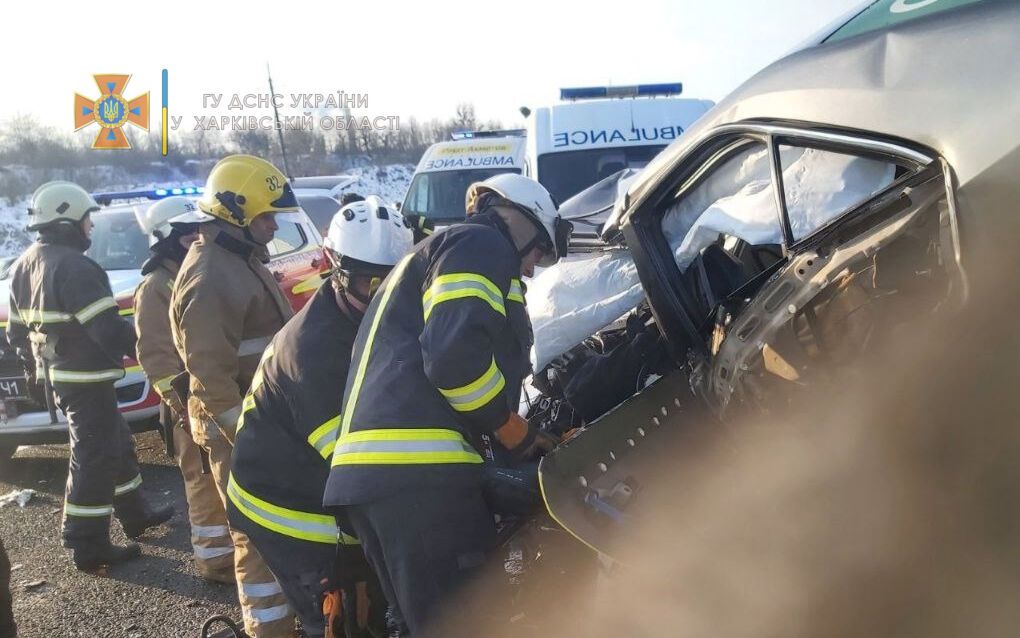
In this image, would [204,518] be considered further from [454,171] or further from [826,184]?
[454,171]

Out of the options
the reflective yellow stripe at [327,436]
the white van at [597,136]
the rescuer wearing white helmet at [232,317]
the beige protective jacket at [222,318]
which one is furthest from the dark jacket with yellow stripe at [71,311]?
the white van at [597,136]

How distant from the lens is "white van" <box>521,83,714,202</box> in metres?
6.06

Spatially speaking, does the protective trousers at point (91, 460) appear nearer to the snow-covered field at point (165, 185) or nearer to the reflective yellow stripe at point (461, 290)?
the reflective yellow stripe at point (461, 290)

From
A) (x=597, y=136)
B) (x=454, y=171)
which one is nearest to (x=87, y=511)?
(x=597, y=136)

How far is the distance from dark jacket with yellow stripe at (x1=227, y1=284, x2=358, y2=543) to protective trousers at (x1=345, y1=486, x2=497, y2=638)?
429mm

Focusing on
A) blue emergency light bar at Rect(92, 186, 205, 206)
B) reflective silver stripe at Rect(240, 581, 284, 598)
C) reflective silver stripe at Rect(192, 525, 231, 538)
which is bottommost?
reflective silver stripe at Rect(192, 525, 231, 538)

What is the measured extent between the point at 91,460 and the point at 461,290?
2878mm

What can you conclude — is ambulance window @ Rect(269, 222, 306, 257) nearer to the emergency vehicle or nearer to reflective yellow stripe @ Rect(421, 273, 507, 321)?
the emergency vehicle

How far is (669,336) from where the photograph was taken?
73.0 inches

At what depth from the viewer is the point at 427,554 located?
194cm

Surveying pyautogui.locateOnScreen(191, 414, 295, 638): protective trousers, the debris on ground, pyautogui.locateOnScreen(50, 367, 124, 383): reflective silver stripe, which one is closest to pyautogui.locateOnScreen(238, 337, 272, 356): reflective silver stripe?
pyautogui.locateOnScreen(191, 414, 295, 638): protective trousers

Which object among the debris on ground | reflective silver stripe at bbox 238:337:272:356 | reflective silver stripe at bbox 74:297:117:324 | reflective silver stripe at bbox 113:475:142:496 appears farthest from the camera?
the debris on ground

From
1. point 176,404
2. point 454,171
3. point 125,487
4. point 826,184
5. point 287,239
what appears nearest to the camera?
point 826,184

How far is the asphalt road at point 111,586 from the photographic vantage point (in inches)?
130
